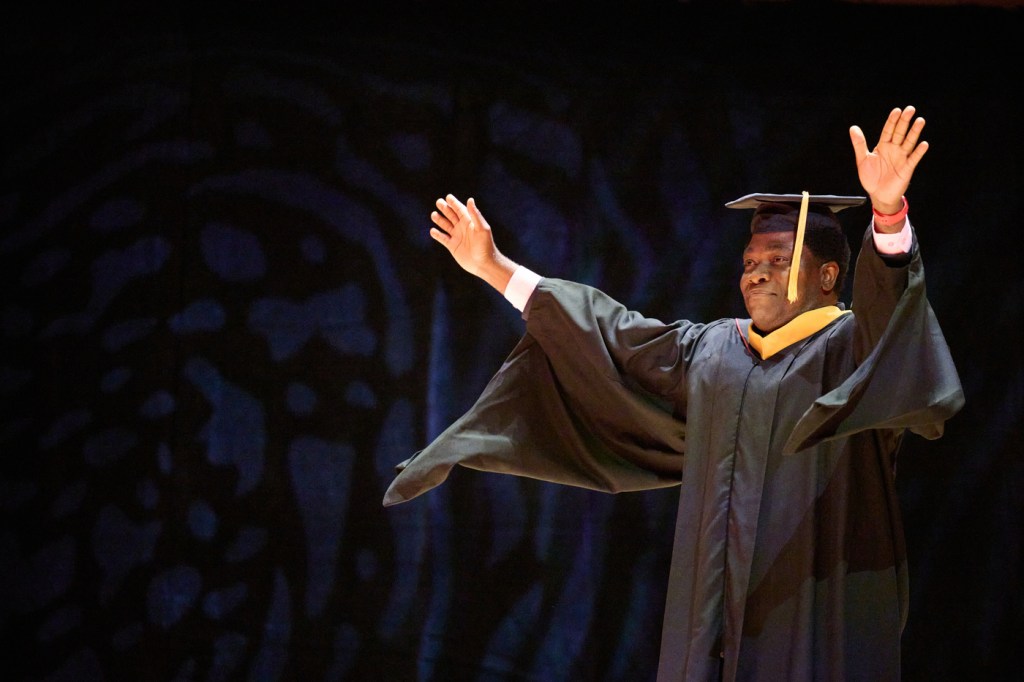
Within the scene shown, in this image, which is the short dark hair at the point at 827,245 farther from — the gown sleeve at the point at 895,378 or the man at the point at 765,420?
the gown sleeve at the point at 895,378

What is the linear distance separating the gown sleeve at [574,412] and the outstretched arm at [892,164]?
61 centimetres

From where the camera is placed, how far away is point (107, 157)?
333cm

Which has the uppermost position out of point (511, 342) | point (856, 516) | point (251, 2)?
point (251, 2)

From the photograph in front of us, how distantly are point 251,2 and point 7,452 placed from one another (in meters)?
1.50

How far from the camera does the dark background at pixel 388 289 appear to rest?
323 centimetres

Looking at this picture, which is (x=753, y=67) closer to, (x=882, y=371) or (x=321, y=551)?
(x=882, y=371)

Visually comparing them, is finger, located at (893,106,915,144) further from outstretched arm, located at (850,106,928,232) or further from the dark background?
the dark background

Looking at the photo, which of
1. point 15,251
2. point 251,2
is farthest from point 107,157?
point 251,2

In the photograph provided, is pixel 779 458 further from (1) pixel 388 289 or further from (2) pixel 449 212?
(1) pixel 388 289

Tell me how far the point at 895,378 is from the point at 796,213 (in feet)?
1.65

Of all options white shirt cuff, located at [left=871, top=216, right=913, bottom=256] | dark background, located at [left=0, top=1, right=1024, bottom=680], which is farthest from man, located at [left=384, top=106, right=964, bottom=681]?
dark background, located at [left=0, top=1, right=1024, bottom=680]

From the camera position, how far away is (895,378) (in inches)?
79.6

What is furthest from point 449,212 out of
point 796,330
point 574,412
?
point 796,330

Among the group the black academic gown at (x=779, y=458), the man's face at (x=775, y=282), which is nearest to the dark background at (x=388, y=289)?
the black academic gown at (x=779, y=458)
